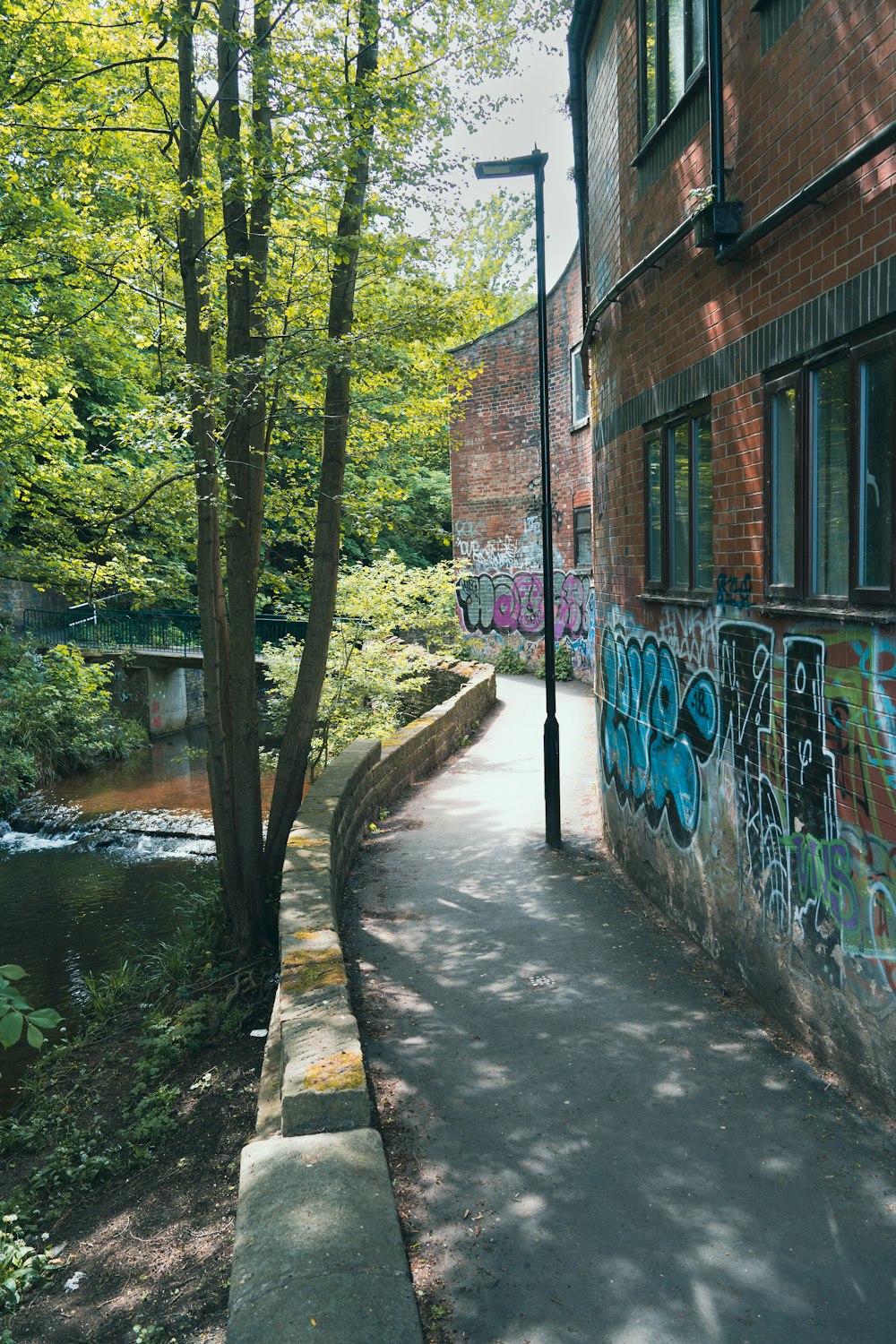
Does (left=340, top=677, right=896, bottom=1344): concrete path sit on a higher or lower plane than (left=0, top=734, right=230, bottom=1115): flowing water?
higher

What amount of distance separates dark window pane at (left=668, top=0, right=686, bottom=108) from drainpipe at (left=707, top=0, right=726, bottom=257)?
893 millimetres

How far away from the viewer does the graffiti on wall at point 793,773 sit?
165 inches

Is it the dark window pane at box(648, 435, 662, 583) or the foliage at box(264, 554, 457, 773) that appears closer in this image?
the dark window pane at box(648, 435, 662, 583)

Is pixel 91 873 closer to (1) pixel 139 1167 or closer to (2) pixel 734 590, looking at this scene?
(1) pixel 139 1167

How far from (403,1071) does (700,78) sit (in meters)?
6.07

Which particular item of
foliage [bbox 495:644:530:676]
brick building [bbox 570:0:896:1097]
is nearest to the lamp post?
brick building [bbox 570:0:896:1097]

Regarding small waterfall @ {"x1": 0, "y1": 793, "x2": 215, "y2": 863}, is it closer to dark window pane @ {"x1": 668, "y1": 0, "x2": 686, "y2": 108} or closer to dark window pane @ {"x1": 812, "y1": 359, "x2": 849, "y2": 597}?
dark window pane @ {"x1": 668, "y1": 0, "x2": 686, "y2": 108}

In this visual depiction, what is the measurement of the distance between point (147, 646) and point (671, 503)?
21614 mm

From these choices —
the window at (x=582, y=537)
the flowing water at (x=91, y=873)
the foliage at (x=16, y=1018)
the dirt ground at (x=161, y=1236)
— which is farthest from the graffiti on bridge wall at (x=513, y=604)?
the foliage at (x=16, y=1018)

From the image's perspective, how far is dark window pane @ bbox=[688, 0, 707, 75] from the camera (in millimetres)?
6207

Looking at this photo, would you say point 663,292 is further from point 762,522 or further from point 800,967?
point 800,967

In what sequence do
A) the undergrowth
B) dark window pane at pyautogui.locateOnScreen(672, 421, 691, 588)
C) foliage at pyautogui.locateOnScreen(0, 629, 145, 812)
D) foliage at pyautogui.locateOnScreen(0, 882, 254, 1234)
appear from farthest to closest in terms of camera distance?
foliage at pyautogui.locateOnScreen(0, 629, 145, 812), dark window pane at pyautogui.locateOnScreen(672, 421, 691, 588), foliage at pyautogui.locateOnScreen(0, 882, 254, 1234), the undergrowth

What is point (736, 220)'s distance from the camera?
18.2ft

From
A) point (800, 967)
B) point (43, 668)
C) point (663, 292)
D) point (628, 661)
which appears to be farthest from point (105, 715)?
point (800, 967)
